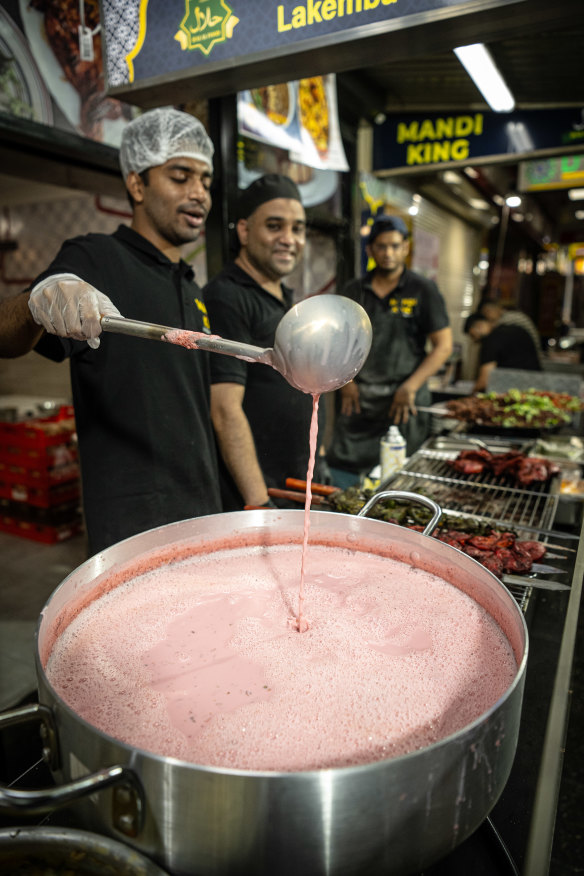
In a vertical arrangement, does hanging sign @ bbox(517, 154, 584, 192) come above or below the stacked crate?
above

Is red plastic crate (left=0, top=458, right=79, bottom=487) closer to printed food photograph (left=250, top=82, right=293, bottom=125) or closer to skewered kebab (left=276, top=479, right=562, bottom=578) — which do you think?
printed food photograph (left=250, top=82, right=293, bottom=125)

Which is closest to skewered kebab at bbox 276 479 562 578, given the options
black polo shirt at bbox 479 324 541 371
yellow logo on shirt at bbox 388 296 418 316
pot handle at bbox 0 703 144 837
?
pot handle at bbox 0 703 144 837

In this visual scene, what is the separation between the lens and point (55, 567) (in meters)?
4.44

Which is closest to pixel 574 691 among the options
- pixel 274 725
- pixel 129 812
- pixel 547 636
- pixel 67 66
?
pixel 547 636

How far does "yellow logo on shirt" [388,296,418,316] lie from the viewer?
4.00m

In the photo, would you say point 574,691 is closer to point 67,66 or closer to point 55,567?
point 67,66

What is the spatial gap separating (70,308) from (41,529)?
4.07 meters

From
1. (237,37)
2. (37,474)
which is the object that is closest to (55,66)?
(237,37)

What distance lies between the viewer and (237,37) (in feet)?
5.67

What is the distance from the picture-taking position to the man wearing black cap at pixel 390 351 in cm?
394

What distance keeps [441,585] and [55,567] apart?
3902 mm

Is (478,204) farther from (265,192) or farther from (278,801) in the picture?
(278,801)

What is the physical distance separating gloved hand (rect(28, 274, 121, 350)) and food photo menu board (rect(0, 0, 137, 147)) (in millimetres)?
1377

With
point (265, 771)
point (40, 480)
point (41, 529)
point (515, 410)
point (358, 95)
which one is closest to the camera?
point (265, 771)
